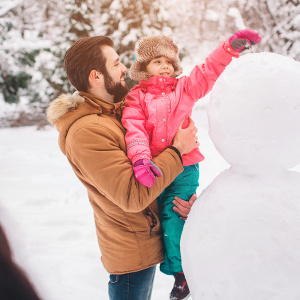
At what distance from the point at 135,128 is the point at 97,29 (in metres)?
6.46

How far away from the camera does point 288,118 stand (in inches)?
32.3

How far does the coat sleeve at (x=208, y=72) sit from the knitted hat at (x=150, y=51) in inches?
8.0

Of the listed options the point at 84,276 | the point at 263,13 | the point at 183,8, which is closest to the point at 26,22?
the point at 183,8

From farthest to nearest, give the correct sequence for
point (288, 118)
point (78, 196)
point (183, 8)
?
1. point (183, 8)
2. point (78, 196)
3. point (288, 118)

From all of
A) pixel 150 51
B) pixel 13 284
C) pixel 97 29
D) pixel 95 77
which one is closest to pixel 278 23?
pixel 97 29

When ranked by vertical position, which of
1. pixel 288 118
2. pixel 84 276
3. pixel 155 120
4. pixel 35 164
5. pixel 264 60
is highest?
pixel 264 60

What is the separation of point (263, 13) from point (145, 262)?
6565 mm

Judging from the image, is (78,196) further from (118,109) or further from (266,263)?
(266,263)

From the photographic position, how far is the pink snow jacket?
127 centimetres

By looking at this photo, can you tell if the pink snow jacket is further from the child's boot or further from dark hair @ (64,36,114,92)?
the child's boot

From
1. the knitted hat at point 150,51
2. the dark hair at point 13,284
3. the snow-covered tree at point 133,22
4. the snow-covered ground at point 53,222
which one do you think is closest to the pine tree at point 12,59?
the snow-covered ground at point 53,222

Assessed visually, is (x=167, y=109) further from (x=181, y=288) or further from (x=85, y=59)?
(x=181, y=288)

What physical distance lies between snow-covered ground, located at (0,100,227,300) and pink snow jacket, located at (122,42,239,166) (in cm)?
159

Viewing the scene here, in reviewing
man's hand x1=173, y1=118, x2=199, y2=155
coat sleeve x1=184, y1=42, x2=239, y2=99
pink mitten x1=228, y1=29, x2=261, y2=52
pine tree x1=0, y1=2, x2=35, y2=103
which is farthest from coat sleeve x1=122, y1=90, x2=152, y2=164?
pine tree x1=0, y1=2, x2=35, y2=103
